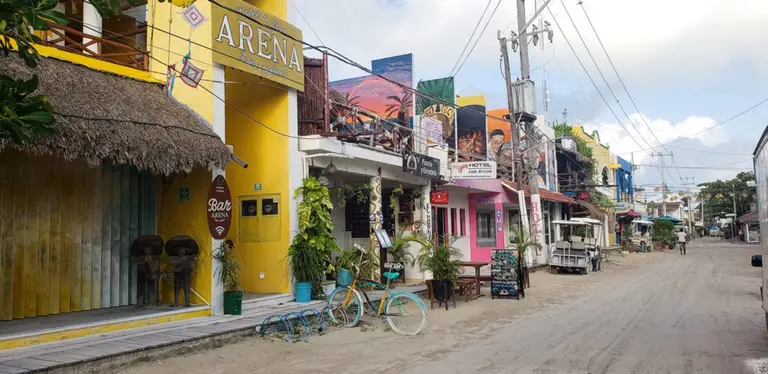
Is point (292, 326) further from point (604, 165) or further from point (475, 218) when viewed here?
point (604, 165)

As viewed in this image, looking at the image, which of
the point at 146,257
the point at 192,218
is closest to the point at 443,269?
the point at 192,218

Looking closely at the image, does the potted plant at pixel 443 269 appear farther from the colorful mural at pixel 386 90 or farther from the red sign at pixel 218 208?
the colorful mural at pixel 386 90

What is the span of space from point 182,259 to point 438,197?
29.1 feet

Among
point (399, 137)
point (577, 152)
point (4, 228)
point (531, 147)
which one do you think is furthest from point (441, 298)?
point (577, 152)

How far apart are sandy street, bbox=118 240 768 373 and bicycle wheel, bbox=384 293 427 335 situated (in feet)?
0.85

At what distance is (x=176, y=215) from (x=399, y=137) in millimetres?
7070

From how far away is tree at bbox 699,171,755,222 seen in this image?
6450 cm

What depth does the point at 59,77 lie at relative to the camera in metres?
8.03

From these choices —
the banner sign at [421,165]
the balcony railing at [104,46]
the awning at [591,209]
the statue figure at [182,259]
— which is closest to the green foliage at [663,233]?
the awning at [591,209]

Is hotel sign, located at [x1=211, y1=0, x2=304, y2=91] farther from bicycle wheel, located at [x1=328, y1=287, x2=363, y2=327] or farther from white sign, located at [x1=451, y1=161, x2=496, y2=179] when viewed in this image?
white sign, located at [x1=451, y1=161, x2=496, y2=179]

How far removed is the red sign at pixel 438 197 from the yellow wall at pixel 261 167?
6.20 meters

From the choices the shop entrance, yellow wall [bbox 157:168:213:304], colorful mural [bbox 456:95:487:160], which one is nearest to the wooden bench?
yellow wall [bbox 157:168:213:304]

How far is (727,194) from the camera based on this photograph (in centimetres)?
6962

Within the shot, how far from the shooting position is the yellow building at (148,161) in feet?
26.5
